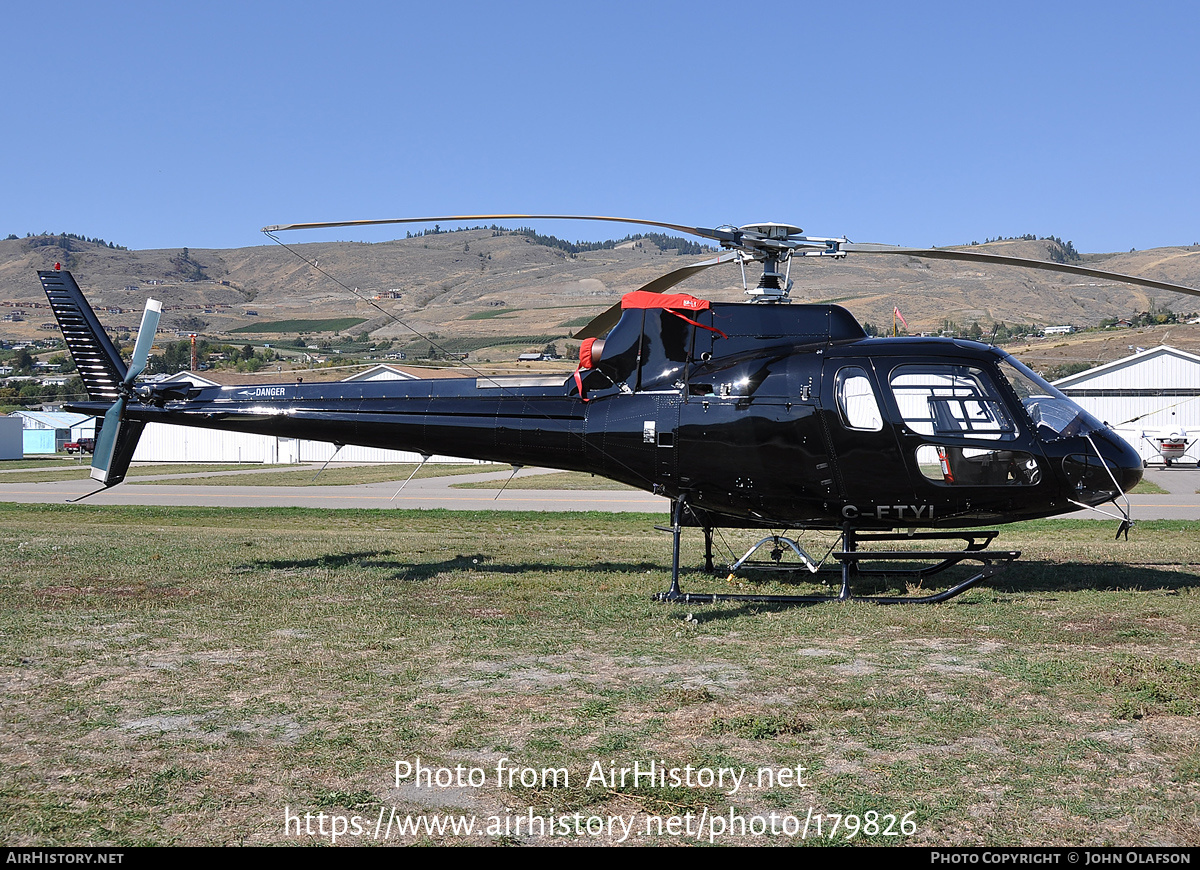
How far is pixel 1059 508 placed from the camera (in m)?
11.7

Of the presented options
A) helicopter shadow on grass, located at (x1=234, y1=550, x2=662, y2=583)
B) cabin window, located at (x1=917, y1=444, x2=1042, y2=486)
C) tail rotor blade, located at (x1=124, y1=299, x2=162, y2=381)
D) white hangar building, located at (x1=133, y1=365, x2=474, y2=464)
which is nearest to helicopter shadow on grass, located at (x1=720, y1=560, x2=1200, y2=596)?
cabin window, located at (x1=917, y1=444, x2=1042, y2=486)

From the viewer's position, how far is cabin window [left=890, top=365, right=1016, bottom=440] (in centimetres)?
1147

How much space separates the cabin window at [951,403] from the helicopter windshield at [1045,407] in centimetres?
35

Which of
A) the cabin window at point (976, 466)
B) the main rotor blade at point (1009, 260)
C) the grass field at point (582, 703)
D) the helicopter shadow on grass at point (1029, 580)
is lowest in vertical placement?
the grass field at point (582, 703)

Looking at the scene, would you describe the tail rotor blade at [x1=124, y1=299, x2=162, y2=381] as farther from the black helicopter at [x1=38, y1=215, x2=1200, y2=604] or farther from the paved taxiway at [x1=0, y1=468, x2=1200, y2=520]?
the paved taxiway at [x1=0, y1=468, x2=1200, y2=520]

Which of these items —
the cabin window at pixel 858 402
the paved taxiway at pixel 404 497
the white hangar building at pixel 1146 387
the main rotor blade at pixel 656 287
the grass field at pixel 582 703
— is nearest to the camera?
the grass field at pixel 582 703

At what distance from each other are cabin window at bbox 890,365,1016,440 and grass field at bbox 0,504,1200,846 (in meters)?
2.10

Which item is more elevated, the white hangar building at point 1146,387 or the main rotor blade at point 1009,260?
the white hangar building at point 1146,387

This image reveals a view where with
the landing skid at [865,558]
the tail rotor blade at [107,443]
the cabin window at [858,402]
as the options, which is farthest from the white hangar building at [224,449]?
the cabin window at [858,402]

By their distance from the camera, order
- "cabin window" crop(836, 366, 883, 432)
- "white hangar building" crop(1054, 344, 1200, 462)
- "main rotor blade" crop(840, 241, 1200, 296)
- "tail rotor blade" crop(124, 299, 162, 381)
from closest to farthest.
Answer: "main rotor blade" crop(840, 241, 1200, 296) → "cabin window" crop(836, 366, 883, 432) → "tail rotor blade" crop(124, 299, 162, 381) → "white hangar building" crop(1054, 344, 1200, 462)

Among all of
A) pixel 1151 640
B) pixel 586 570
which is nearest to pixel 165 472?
pixel 586 570

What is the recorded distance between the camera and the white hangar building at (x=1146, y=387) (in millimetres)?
54031

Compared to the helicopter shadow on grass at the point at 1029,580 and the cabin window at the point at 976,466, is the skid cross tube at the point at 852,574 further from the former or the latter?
the cabin window at the point at 976,466

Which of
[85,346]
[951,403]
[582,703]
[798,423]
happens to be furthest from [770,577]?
[85,346]
